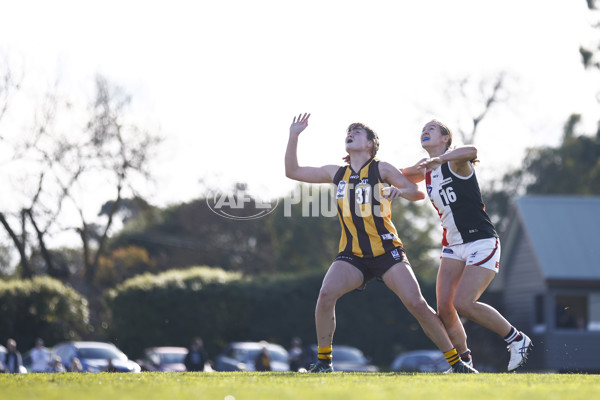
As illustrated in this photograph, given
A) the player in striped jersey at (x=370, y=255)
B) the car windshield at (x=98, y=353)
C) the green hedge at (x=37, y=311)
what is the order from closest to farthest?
the player in striped jersey at (x=370, y=255) < the car windshield at (x=98, y=353) < the green hedge at (x=37, y=311)

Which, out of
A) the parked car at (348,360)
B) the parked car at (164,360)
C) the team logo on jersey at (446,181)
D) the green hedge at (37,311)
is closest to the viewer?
the team logo on jersey at (446,181)

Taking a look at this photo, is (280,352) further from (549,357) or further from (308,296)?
(549,357)

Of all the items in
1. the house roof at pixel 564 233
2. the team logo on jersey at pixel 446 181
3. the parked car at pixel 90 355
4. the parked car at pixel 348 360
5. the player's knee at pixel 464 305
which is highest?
the team logo on jersey at pixel 446 181

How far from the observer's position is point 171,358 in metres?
29.9

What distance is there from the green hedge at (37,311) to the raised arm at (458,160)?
2777 centimetres

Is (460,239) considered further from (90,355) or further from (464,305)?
(90,355)

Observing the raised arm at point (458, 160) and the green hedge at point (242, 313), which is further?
the green hedge at point (242, 313)

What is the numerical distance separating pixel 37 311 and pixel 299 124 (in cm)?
2707

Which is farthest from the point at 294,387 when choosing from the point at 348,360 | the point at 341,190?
the point at 348,360

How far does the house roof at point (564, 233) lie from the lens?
3466 cm

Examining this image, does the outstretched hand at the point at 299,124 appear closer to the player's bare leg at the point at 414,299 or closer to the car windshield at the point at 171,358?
the player's bare leg at the point at 414,299

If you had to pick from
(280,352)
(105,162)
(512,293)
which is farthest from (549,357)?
(105,162)

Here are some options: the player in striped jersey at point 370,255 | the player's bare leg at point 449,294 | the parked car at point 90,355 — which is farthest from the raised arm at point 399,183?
the parked car at point 90,355

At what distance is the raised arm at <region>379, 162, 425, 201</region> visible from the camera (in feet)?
29.1
